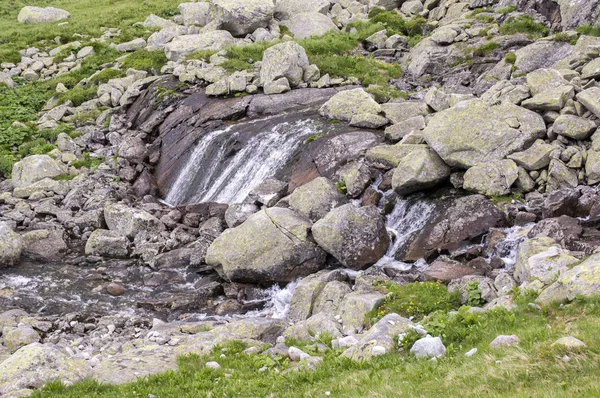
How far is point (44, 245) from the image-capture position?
2797 centimetres

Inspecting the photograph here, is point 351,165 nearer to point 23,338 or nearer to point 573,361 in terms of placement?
point 23,338

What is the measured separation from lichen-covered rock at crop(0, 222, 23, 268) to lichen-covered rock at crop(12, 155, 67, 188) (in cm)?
906

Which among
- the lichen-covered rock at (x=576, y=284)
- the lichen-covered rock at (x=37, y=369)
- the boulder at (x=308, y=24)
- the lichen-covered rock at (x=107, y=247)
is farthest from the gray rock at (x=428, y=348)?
the boulder at (x=308, y=24)

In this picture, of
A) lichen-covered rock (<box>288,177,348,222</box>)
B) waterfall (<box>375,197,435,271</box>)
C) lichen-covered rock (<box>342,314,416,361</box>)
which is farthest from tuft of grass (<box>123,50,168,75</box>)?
lichen-covered rock (<box>342,314,416,361</box>)

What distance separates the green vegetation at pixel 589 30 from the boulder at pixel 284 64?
18185mm

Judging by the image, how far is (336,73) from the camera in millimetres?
41500

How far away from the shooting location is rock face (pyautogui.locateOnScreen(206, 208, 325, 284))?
22.8 meters

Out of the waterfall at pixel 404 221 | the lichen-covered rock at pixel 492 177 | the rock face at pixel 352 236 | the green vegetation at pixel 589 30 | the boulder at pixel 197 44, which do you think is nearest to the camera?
the rock face at pixel 352 236

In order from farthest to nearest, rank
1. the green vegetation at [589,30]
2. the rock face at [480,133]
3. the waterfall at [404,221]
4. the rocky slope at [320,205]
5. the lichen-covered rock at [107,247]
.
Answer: the green vegetation at [589,30] → the lichen-covered rock at [107,247] → the rock face at [480,133] → the waterfall at [404,221] → the rocky slope at [320,205]

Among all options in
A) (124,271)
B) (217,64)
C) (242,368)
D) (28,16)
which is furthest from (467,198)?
(28,16)

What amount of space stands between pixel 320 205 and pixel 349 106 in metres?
9.72

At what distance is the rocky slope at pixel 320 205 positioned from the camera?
17.1 metres

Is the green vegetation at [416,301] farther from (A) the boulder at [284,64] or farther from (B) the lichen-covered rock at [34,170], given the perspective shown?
(B) the lichen-covered rock at [34,170]

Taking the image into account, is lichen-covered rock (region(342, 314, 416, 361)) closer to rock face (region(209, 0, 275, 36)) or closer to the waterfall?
the waterfall
